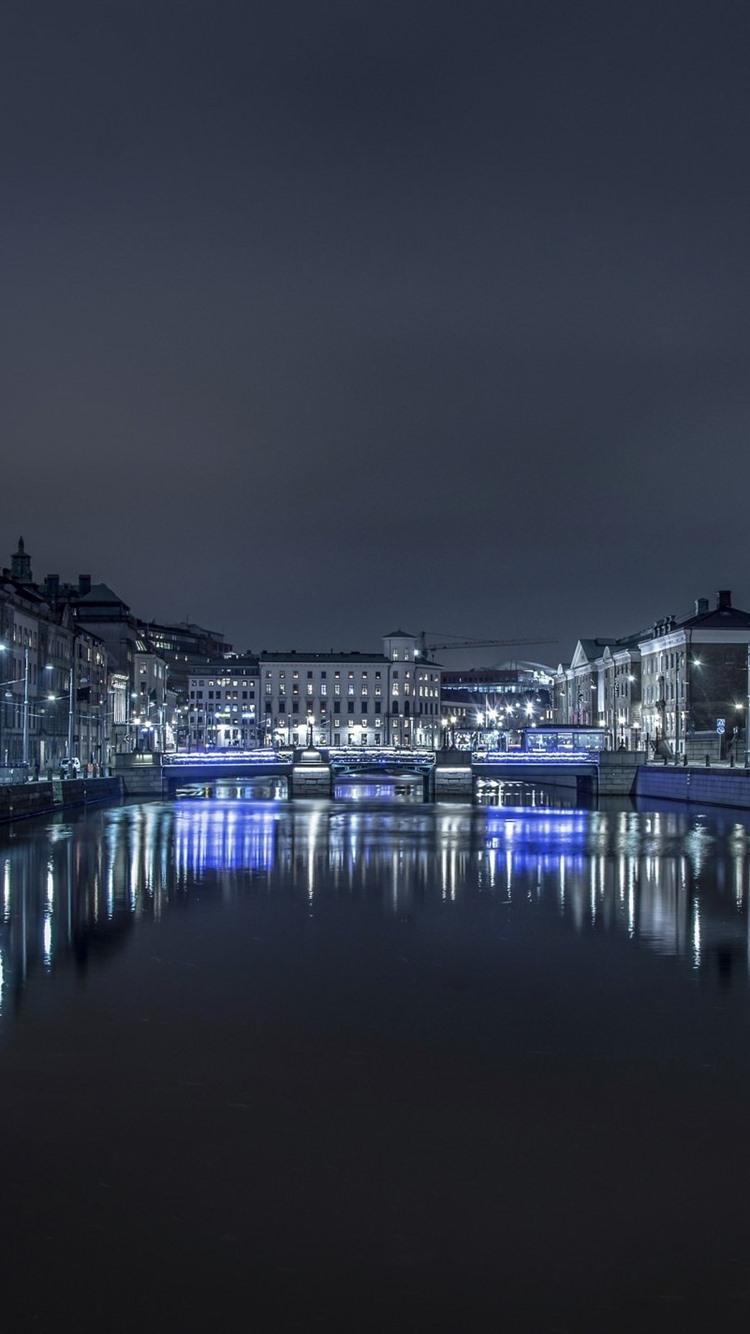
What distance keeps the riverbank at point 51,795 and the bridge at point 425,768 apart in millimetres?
4579

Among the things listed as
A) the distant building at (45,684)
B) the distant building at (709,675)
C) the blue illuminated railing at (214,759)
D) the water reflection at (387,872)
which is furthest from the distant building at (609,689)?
the water reflection at (387,872)

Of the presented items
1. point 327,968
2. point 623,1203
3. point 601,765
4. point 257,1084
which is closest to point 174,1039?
point 257,1084

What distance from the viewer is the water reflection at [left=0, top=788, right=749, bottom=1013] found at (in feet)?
94.3

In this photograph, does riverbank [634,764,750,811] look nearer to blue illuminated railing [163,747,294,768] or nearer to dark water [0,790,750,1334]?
blue illuminated railing [163,747,294,768]

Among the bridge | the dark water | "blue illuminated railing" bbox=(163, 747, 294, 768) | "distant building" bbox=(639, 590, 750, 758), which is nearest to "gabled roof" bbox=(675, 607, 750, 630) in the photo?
"distant building" bbox=(639, 590, 750, 758)

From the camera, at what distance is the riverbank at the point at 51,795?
60.9 m

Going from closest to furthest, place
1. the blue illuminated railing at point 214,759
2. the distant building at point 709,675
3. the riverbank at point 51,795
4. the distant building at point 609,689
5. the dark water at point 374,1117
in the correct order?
the dark water at point 374,1117 < the riverbank at point 51,795 < the blue illuminated railing at point 214,759 < the distant building at point 709,675 < the distant building at point 609,689

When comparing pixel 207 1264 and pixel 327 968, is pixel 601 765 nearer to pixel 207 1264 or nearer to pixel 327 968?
pixel 327 968

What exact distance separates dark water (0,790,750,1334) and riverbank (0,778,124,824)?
2919 cm

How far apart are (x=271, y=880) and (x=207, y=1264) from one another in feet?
97.4

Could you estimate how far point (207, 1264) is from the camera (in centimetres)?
1066

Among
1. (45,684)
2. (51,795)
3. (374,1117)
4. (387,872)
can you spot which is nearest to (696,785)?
(51,795)

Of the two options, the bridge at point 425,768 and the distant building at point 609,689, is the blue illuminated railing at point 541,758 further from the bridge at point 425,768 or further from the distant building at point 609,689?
the distant building at point 609,689

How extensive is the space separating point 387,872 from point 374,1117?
2795 centimetres
